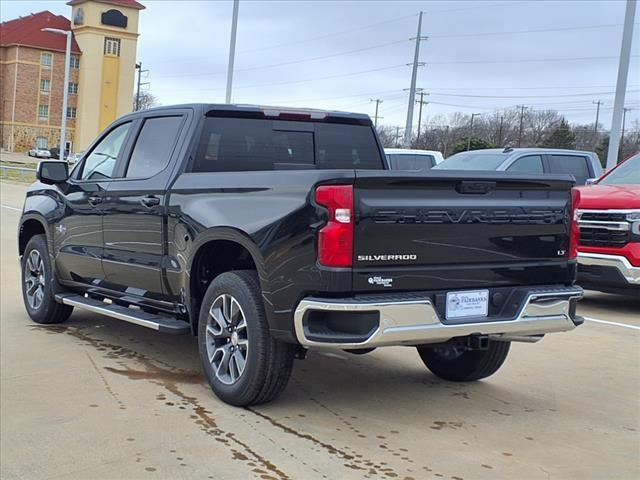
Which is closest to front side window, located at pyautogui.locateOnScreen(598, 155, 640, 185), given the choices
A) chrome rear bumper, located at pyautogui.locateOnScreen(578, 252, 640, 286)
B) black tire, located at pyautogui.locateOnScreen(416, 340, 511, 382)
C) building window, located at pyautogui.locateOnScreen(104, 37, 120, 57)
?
chrome rear bumper, located at pyautogui.locateOnScreen(578, 252, 640, 286)

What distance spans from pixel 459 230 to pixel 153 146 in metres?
2.80

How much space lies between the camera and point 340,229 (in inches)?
180

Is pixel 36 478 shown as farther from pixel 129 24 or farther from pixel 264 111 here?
pixel 129 24

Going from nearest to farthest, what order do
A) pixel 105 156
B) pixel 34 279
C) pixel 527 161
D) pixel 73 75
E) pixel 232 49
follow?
pixel 105 156, pixel 34 279, pixel 527 161, pixel 232 49, pixel 73 75

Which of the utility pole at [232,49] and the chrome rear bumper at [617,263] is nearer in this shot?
the chrome rear bumper at [617,263]

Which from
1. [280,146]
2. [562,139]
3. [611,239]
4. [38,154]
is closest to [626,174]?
[611,239]

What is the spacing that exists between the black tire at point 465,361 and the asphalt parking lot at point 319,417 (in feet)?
0.33

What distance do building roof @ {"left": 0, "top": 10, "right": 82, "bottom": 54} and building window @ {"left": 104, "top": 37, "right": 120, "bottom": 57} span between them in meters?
3.12

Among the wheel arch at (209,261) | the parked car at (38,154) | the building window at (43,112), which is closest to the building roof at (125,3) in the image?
the building window at (43,112)

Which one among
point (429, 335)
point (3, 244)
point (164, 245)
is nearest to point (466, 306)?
point (429, 335)

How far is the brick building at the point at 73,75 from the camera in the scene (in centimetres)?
8788

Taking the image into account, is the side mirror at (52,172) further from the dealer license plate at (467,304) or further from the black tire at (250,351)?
the dealer license plate at (467,304)

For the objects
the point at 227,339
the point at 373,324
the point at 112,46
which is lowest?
the point at 227,339

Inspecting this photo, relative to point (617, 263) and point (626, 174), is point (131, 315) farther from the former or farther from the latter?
point (626, 174)
